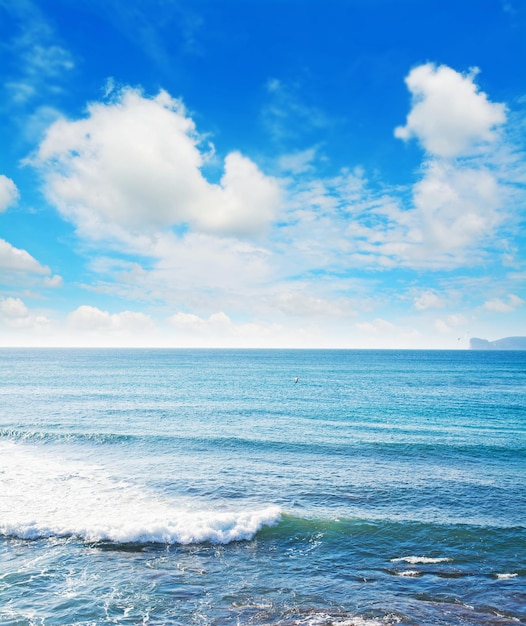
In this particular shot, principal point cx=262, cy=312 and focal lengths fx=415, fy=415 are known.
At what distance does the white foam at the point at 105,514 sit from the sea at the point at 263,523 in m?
0.11

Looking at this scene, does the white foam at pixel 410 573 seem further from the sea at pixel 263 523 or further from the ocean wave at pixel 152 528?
the ocean wave at pixel 152 528

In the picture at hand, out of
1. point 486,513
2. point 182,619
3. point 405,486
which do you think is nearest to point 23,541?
point 182,619

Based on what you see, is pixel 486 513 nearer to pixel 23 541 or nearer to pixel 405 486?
pixel 405 486

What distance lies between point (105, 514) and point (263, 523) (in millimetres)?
9096

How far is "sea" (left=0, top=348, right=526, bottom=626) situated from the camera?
15547 millimetres

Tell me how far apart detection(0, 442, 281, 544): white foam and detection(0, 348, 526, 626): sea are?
11 centimetres

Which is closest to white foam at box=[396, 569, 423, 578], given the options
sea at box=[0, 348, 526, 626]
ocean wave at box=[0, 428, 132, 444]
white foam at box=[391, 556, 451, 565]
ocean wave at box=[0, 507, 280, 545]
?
sea at box=[0, 348, 526, 626]

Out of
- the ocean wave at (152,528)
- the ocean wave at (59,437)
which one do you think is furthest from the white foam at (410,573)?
the ocean wave at (59,437)

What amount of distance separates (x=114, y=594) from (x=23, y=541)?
7.68 metres

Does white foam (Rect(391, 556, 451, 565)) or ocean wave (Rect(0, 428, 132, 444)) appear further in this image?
ocean wave (Rect(0, 428, 132, 444))

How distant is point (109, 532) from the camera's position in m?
21.3

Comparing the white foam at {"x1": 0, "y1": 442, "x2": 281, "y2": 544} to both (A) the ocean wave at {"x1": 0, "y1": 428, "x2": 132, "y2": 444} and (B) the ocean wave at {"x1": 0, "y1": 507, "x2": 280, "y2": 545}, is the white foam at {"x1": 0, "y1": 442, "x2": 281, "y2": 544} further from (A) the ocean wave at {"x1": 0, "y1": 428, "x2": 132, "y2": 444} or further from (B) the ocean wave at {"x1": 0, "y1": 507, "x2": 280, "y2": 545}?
(A) the ocean wave at {"x1": 0, "y1": 428, "x2": 132, "y2": 444}

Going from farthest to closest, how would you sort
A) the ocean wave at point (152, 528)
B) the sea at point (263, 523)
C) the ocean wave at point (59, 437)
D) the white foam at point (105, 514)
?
1. the ocean wave at point (59, 437)
2. the white foam at point (105, 514)
3. the ocean wave at point (152, 528)
4. the sea at point (263, 523)

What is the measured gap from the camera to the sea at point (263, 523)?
15.5 m
